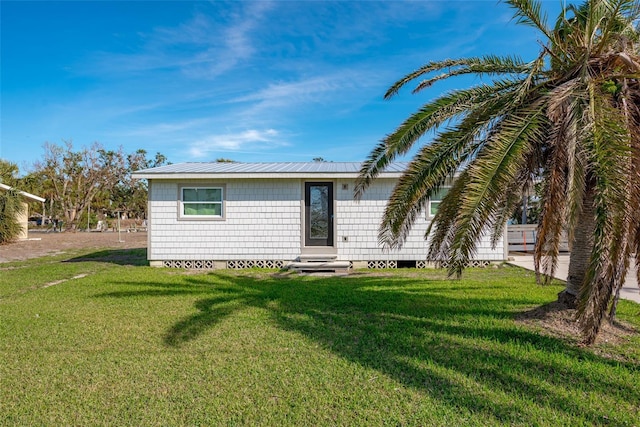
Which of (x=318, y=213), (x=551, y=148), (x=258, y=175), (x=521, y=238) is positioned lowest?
(x=521, y=238)

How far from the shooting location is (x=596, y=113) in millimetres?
3562

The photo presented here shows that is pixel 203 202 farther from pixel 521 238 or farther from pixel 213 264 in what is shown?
pixel 521 238

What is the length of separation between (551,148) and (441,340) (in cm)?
264

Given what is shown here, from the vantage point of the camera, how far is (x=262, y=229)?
10.9 metres

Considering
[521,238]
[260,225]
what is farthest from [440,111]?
[521,238]

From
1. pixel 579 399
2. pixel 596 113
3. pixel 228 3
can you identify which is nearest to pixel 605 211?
pixel 596 113

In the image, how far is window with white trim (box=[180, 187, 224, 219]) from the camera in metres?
10.9

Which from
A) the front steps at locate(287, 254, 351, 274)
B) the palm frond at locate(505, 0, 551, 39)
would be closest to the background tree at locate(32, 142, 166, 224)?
the front steps at locate(287, 254, 351, 274)

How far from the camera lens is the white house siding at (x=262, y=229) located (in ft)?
35.5

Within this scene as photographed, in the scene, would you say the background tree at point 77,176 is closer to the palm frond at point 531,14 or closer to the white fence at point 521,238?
the white fence at point 521,238

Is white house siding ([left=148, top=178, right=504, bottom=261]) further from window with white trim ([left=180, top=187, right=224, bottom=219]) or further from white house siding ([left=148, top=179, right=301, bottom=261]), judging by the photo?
window with white trim ([left=180, top=187, right=224, bottom=219])

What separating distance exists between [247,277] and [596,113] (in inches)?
306

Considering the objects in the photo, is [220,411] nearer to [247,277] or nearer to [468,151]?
Answer: [468,151]

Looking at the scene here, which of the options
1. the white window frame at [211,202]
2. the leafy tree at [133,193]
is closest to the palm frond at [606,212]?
the white window frame at [211,202]
